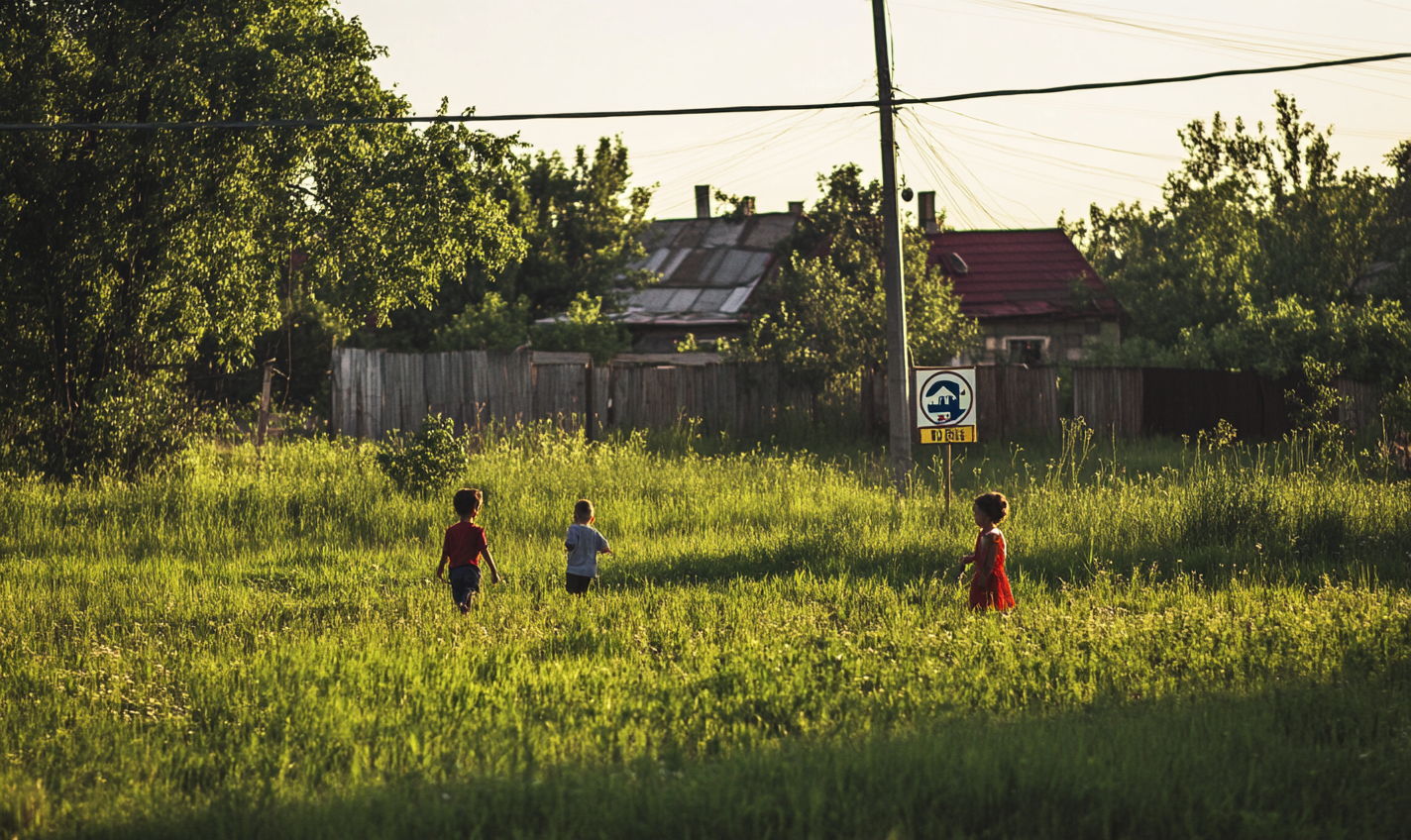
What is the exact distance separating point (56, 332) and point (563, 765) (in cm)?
1294

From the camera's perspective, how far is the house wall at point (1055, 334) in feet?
115

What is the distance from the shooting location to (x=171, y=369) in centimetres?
1672

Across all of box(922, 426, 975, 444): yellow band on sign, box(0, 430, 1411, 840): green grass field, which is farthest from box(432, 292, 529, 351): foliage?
box(922, 426, 975, 444): yellow band on sign

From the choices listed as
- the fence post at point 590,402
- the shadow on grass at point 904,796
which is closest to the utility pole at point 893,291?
the fence post at point 590,402

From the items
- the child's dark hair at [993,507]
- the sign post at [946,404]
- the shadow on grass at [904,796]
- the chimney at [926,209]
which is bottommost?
the shadow on grass at [904,796]

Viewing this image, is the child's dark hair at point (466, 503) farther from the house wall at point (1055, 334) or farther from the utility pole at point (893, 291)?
the house wall at point (1055, 334)

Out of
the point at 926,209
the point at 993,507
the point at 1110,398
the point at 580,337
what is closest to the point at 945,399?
the point at 993,507

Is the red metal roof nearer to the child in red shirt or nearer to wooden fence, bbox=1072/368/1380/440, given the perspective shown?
wooden fence, bbox=1072/368/1380/440

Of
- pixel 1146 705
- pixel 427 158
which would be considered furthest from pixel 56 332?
pixel 1146 705

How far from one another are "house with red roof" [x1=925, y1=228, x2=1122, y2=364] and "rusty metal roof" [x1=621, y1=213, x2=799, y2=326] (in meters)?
5.91

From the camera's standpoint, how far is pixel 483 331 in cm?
2922

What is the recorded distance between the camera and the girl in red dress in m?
8.27

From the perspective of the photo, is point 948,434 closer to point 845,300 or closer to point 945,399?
point 945,399

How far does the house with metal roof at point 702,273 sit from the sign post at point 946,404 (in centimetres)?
2099
